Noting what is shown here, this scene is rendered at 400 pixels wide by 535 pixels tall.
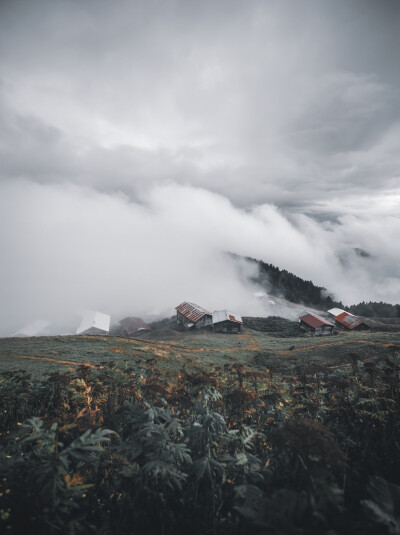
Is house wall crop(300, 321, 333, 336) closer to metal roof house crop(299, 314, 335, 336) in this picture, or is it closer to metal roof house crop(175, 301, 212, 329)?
metal roof house crop(299, 314, 335, 336)

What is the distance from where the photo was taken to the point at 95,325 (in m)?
63.3

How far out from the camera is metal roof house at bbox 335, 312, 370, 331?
63.7 metres

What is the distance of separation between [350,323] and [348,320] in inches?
59.0

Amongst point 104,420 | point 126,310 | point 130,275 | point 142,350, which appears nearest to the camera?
point 104,420

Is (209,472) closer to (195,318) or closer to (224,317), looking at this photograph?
(224,317)

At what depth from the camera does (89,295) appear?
126m

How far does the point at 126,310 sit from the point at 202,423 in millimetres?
95181

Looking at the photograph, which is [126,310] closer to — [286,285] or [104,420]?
[286,285]

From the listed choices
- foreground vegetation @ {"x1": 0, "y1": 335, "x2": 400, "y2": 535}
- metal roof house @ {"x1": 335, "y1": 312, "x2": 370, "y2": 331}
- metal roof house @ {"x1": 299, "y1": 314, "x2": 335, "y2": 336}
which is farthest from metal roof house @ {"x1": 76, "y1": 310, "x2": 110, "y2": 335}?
metal roof house @ {"x1": 335, "y1": 312, "x2": 370, "y2": 331}

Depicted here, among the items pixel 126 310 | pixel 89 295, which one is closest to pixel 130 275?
pixel 89 295

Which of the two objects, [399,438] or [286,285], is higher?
[286,285]


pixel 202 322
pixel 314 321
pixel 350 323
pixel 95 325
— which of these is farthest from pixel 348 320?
pixel 95 325

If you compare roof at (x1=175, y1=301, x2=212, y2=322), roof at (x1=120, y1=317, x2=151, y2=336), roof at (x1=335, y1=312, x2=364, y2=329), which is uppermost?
roof at (x1=175, y1=301, x2=212, y2=322)

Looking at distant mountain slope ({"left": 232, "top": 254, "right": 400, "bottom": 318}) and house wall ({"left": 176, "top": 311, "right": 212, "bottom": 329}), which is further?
distant mountain slope ({"left": 232, "top": 254, "right": 400, "bottom": 318})
